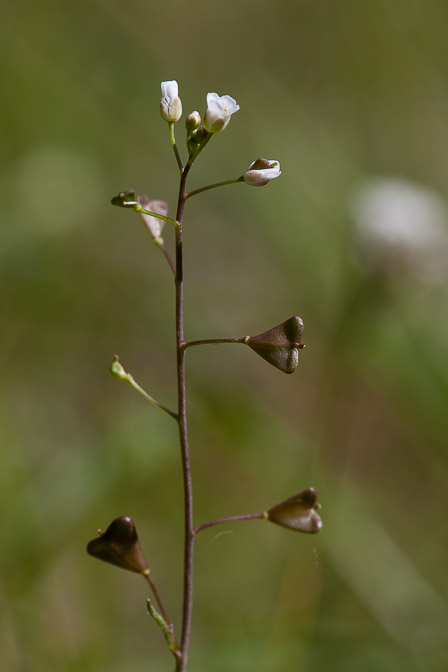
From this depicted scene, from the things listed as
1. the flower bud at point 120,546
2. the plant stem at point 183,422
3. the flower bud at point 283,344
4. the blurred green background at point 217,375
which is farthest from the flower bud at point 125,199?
the blurred green background at point 217,375

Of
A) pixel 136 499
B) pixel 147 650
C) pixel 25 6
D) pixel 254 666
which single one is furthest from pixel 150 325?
pixel 25 6

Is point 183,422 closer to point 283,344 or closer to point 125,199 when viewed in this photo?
point 283,344

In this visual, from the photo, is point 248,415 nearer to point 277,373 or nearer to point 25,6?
point 277,373

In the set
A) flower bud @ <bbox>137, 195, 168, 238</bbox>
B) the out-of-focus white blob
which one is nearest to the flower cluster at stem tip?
flower bud @ <bbox>137, 195, 168, 238</bbox>

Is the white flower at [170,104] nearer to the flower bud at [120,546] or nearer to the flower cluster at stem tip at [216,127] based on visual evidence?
the flower cluster at stem tip at [216,127]

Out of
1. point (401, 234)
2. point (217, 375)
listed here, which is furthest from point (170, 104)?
point (401, 234)

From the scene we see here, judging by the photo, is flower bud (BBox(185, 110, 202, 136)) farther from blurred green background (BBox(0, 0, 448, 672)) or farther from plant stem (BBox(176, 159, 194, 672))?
blurred green background (BBox(0, 0, 448, 672))
